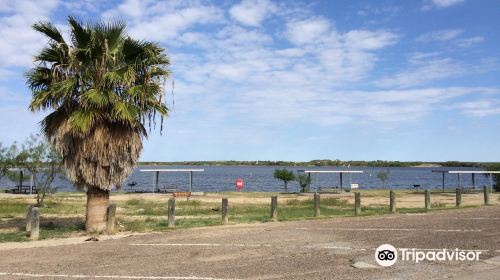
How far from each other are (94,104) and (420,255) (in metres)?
9.55

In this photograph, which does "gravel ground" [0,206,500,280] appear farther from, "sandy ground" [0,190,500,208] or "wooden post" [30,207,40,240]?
"sandy ground" [0,190,500,208]

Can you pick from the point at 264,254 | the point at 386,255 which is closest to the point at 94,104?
the point at 264,254

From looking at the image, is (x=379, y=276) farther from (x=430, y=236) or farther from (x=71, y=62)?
(x=71, y=62)

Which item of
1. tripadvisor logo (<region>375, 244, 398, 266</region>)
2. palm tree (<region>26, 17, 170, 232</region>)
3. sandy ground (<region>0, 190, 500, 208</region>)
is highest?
palm tree (<region>26, 17, 170, 232</region>)

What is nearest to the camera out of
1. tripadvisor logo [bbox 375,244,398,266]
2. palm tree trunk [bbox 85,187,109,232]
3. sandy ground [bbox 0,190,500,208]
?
tripadvisor logo [bbox 375,244,398,266]

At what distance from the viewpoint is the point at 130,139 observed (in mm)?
14609

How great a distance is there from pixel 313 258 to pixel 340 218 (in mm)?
9174

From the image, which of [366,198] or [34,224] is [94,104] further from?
[366,198]

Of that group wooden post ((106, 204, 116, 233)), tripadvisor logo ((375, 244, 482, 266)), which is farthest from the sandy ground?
tripadvisor logo ((375, 244, 482, 266))

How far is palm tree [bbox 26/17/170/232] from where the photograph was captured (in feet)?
46.0

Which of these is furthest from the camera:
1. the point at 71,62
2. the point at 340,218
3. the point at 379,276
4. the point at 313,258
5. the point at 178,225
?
the point at 340,218

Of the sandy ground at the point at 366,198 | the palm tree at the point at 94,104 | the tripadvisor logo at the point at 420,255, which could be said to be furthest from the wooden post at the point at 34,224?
the sandy ground at the point at 366,198

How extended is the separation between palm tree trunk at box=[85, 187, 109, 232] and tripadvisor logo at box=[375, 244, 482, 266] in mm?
8293

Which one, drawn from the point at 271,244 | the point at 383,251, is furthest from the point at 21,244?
the point at 383,251
